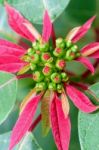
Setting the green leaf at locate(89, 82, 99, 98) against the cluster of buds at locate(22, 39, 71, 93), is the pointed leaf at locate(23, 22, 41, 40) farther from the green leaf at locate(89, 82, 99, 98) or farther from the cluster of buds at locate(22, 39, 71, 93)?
the green leaf at locate(89, 82, 99, 98)

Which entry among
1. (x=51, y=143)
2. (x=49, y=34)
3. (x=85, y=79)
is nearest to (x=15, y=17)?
(x=49, y=34)

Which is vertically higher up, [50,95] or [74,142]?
[50,95]

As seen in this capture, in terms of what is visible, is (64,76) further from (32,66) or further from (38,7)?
(38,7)

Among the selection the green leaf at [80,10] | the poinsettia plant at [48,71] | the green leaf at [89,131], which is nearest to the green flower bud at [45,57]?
the poinsettia plant at [48,71]

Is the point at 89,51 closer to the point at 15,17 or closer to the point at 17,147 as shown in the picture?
the point at 15,17

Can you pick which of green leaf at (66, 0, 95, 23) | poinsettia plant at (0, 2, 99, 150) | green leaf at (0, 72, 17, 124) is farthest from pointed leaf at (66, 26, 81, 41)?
green leaf at (66, 0, 95, 23)

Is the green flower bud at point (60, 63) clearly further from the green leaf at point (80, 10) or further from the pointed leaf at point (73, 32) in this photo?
the green leaf at point (80, 10)
